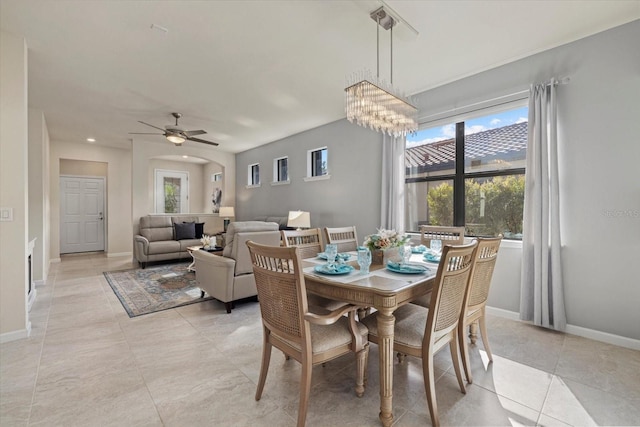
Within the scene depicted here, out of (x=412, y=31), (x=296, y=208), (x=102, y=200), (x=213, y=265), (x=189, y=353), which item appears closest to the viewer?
(x=189, y=353)

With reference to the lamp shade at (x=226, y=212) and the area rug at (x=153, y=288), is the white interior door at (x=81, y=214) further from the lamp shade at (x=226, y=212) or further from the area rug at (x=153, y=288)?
the lamp shade at (x=226, y=212)

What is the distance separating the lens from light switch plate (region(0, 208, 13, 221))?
98.6 inches

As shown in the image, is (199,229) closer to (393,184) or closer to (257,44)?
(393,184)

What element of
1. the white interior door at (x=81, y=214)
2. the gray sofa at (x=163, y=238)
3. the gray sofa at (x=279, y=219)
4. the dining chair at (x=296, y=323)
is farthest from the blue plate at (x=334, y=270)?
the white interior door at (x=81, y=214)

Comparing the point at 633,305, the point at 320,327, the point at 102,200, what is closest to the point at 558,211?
the point at 633,305

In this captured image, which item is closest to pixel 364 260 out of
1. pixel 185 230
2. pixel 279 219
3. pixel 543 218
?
pixel 543 218

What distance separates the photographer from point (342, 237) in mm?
3004

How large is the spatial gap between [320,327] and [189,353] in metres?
1.36

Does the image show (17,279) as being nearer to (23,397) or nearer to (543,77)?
(23,397)

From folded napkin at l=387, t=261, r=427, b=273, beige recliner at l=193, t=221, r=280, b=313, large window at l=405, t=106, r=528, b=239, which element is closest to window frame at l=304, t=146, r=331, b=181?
large window at l=405, t=106, r=528, b=239

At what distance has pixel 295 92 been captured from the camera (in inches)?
152

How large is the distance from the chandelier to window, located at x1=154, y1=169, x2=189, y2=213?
311 inches

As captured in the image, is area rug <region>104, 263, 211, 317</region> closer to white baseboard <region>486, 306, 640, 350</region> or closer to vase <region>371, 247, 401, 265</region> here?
vase <region>371, 247, 401, 265</region>

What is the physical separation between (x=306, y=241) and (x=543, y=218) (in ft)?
7.51
